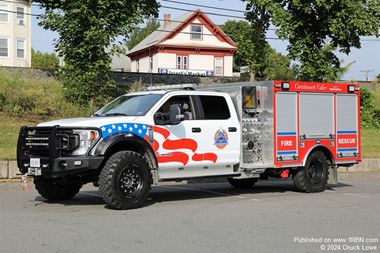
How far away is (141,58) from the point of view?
199 ft

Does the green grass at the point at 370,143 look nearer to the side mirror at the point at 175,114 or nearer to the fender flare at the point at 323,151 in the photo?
the fender flare at the point at 323,151

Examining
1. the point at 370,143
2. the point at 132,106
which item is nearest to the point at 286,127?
the point at 132,106

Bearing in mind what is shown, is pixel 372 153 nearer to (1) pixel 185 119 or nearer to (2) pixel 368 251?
(1) pixel 185 119

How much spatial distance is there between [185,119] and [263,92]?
2329 mm

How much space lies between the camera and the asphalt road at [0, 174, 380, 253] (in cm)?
727

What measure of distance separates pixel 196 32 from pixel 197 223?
48.6 metres

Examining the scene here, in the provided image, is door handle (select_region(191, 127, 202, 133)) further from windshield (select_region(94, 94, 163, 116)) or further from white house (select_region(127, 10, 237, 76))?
white house (select_region(127, 10, 237, 76))

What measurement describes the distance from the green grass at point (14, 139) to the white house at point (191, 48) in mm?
30509

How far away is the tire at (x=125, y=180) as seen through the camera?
9.62m

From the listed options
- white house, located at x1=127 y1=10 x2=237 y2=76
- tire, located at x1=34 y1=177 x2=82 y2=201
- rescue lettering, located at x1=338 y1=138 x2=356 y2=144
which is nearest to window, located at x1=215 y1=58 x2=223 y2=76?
white house, located at x1=127 y1=10 x2=237 y2=76

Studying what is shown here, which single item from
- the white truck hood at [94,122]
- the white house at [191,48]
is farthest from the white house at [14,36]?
the white truck hood at [94,122]

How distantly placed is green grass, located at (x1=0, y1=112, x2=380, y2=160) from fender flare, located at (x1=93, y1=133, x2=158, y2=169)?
5.56 m

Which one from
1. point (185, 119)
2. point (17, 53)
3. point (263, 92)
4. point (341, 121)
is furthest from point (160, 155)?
point (17, 53)

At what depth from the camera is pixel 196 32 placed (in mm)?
56156
